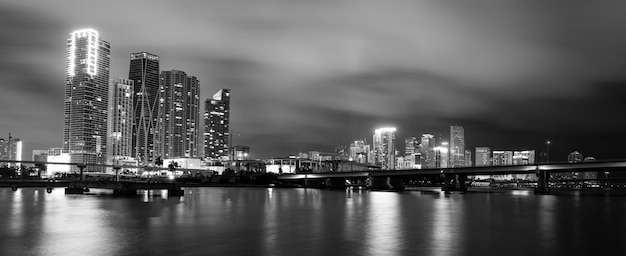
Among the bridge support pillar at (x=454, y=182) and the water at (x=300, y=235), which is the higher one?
the water at (x=300, y=235)

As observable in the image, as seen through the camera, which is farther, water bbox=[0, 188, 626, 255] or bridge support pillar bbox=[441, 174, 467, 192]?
bridge support pillar bbox=[441, 174, 467, 192]

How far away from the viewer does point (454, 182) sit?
185 metres

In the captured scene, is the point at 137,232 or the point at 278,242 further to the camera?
the point at 137,232

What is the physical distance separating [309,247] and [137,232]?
15900 millimetres

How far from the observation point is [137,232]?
137 ft

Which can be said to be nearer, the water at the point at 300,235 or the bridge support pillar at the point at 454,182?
the water at the point at 300,235

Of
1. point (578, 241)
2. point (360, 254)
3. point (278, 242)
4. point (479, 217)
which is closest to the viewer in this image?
point (360, 254)

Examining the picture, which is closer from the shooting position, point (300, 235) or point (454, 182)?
point (300, 235)

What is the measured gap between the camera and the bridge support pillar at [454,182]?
176 meters

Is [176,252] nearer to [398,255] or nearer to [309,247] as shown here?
[309,247]

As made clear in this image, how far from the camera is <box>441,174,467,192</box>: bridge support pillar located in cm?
17605

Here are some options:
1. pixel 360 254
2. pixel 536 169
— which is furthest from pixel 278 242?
pixel 536 169

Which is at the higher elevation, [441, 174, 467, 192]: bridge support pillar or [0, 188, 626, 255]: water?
[0, 188, 626, 255]: water

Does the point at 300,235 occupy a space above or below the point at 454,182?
above
